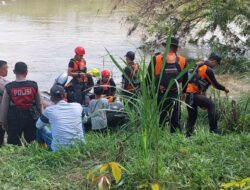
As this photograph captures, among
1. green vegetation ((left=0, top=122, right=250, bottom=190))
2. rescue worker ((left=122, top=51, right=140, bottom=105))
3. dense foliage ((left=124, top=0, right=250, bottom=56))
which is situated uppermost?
dense foliage ((left=124, top=0, right=250, bottom=56))

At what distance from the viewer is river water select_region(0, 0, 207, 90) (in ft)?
50.8

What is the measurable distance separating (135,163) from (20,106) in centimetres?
275

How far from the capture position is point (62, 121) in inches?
204

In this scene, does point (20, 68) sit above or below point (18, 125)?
above

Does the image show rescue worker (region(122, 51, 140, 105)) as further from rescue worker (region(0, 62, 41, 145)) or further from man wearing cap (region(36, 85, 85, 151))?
rescue worker (region(0, 62, 41, 145))

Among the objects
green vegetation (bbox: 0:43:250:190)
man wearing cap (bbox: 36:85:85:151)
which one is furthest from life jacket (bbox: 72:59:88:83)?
green vegetation (bbox: 0:43:250:190)

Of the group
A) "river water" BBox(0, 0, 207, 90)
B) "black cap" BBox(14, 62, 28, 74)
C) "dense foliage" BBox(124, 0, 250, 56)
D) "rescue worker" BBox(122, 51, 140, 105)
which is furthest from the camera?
"river water" BBox(0, 0, 207, 90)

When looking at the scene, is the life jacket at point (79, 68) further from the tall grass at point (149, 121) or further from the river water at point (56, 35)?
the tall grass at point (149, 121)

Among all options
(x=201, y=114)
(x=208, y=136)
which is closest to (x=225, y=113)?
(x=208, y=136)

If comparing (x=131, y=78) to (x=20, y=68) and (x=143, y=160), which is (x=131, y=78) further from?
(x=143, y=160)

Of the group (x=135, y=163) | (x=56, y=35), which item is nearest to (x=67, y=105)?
(x=135, y=163)

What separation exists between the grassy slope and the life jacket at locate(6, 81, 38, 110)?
48.9 inches

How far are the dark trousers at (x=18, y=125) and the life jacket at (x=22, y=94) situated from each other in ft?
0.27

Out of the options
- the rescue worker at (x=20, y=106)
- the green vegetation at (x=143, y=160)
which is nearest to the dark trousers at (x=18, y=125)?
the rescue worker at (x=20, y=106)
